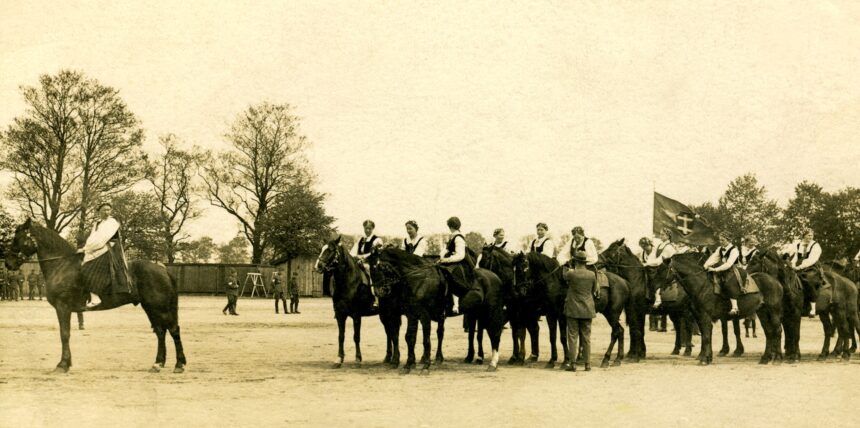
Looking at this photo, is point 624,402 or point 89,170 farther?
point 89,170

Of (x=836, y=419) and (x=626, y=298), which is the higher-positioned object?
(x=626, y=298)

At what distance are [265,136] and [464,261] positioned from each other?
4545 cm

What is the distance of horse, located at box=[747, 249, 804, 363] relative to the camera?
1672cm

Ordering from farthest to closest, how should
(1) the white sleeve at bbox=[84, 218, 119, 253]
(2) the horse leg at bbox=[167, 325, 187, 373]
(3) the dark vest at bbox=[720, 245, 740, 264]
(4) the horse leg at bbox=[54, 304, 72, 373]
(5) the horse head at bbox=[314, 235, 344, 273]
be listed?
(3) the dark vest at bbox=[720, 245, 740, 264]
(5) the horse head at bbox=[314, 235, 344, 273]
(2) the horse leg at bbox=[167, 325, 187, 373]
(1) the white sleeve at bbox=[84, 218, 119, 253]
(4) the horse leg at bbox=[54, 304, 72, 373]

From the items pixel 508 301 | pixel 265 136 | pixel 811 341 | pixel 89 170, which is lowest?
pixel 811 341

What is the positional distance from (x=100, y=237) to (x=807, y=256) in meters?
14.8

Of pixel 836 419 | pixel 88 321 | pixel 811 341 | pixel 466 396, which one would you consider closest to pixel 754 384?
pixel 836 419

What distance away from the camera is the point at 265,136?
188ft

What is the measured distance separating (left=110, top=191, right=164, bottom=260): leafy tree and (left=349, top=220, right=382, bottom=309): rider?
47.1m

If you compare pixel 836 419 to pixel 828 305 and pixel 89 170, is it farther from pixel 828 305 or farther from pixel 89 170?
pixel 89 170

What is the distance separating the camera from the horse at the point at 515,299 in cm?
1473

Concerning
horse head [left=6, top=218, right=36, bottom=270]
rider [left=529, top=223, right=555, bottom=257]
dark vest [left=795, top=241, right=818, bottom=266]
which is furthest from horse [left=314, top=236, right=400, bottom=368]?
dark vest [left=795, top=241, right=818, bottom=266]

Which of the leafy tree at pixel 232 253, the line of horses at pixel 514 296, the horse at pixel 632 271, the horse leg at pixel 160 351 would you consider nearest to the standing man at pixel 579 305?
the line of horses at pixel 514 296

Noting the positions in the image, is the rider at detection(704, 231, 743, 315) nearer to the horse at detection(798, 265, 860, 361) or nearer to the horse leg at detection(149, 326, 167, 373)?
the horse at detection(798, 265, 860, 361)
